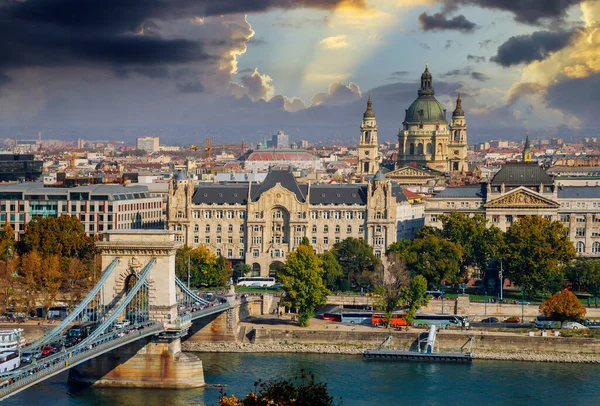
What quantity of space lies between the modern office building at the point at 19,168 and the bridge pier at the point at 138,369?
→ 2552 inches

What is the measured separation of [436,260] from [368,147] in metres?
73.4

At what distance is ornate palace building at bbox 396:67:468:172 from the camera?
509 ft

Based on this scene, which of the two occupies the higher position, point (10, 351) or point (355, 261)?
point (355, 261)

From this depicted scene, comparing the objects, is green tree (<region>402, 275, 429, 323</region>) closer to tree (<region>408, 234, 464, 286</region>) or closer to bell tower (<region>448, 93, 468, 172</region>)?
tree (<region>408, 234, 464, 286</region>)

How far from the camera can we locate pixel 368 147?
527ft

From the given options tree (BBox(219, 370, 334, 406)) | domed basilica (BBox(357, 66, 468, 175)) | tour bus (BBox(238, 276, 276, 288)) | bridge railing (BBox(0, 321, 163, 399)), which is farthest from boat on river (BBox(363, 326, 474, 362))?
domed basilica (BBox(357, 66, 468, 175))

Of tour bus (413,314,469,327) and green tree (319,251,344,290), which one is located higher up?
green tree (319,251,344,290)

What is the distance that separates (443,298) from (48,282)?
24.2m

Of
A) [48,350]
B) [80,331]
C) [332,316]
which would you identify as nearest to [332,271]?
[332,316]

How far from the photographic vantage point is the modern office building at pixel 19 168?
127m

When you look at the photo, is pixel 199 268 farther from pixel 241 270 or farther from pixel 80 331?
pixel 80 331

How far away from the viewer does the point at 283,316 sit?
266 feet

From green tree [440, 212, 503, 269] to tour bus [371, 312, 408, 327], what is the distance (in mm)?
13037

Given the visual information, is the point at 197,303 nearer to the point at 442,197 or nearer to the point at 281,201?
the point at 281,201
